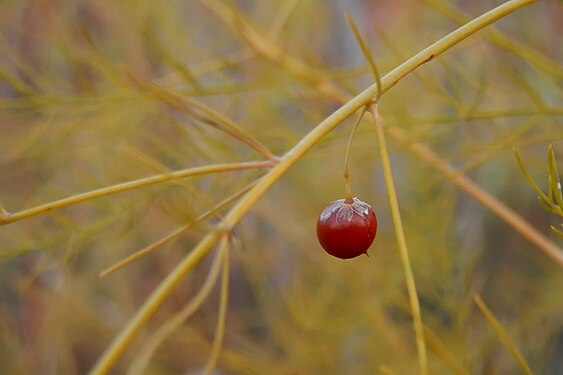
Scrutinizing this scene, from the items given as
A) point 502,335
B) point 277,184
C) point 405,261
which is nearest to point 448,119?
point 502,335

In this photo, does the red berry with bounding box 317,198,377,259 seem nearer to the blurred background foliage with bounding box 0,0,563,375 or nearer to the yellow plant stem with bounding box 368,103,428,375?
the yellow plant stem with bounding box 368,103,428,375

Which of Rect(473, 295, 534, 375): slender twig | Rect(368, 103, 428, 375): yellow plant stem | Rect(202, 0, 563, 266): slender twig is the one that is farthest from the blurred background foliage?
Rect(368, 103, 428, 375): yellow plant stem

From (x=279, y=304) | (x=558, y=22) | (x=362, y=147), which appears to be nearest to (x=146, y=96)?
(x=362, y=147)

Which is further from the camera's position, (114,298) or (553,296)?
(114,298)

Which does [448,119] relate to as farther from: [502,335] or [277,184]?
[277,184]

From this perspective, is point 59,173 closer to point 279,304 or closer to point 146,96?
point 279,304

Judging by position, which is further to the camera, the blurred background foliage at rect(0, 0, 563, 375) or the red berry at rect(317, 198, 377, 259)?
the blurred background foliage at rect(0, 0, 563, 375)

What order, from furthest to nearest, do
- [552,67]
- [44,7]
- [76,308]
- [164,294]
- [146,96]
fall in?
[76,308] < [44,7] < [146,96] < [552,67] < [164,294]
